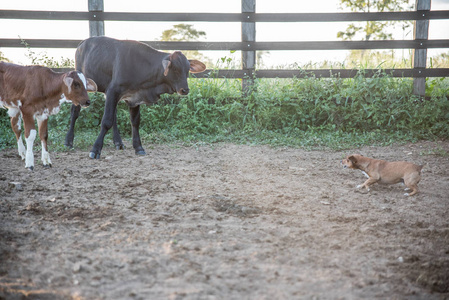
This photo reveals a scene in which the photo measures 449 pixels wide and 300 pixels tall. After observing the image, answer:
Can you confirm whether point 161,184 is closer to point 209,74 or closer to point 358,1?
point 209,74

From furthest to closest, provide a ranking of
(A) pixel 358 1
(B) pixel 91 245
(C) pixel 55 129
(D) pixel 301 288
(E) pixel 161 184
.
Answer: (A) pixel 358 1, (C) pixel 55 129, (E) pixel 161 184, (B) pixel 91 245, (D) pixel 301 288

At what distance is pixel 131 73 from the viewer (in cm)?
595

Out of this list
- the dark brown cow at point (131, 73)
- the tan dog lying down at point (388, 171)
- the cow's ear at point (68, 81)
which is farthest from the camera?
the dark brown cow at point (131, 73)

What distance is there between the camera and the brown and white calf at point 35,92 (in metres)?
5.03

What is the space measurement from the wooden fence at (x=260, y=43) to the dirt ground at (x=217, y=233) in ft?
9.87

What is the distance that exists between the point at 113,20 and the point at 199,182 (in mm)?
4525

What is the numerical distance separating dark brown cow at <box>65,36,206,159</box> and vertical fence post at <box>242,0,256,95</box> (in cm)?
205

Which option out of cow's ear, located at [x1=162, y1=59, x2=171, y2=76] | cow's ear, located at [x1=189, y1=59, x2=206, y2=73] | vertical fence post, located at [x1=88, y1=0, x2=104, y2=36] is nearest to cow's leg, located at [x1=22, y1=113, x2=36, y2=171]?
cow's ear, located at [x1=162, y1=59, x2=171, y2=76]

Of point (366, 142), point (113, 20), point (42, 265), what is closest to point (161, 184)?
point (42, 265)

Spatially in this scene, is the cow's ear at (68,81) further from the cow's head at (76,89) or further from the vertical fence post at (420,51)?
the vertical fence post at (420,51)

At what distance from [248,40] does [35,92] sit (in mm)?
4229

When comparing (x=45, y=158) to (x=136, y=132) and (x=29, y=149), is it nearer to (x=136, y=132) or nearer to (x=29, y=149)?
(x=29, y=149)

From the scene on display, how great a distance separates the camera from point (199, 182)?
470 cm

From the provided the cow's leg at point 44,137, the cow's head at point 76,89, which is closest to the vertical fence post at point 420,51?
the cow's head at point 76,89
